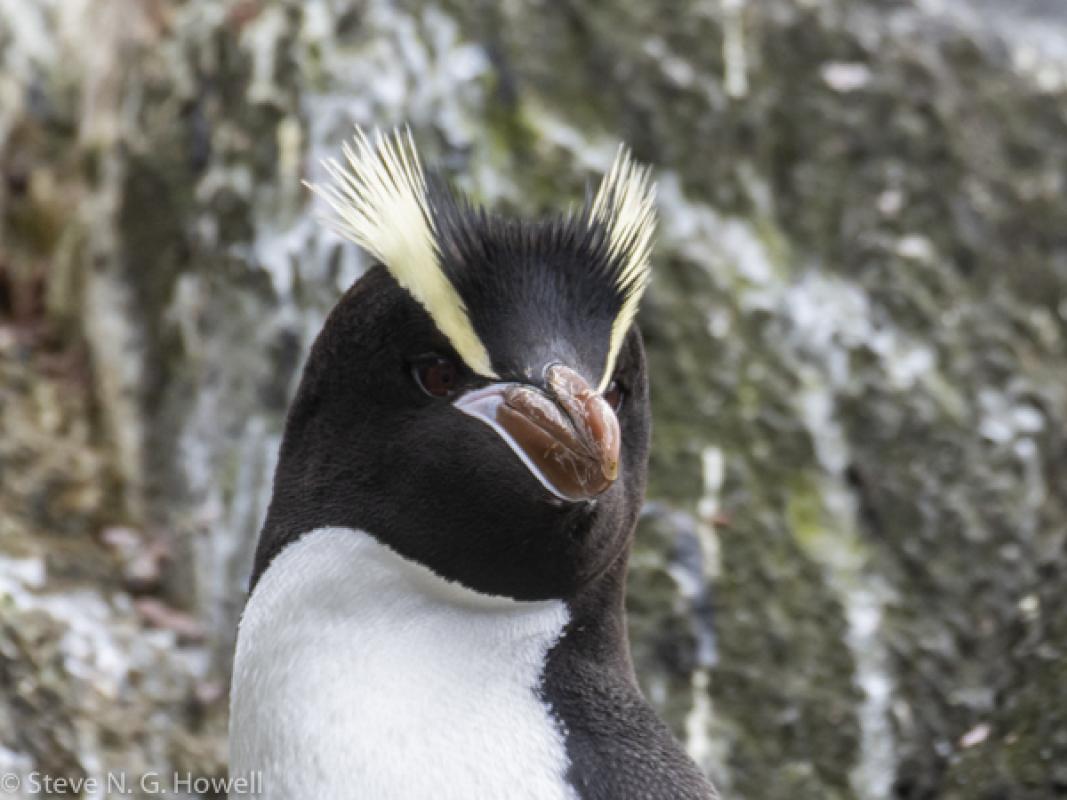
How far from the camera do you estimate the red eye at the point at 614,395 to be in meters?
2.48

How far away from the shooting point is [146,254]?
17.4 feet

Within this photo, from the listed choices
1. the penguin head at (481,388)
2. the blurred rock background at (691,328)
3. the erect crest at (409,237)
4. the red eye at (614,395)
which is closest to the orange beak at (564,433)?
the penguin head at (481,388)

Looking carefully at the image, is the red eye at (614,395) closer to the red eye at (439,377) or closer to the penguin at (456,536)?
the penguin at (456,536)

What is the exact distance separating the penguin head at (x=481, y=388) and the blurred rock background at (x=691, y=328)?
191 cm

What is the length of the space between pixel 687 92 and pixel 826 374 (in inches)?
48.2

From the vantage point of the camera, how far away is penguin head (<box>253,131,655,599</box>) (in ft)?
7.42

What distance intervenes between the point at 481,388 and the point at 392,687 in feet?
1.76

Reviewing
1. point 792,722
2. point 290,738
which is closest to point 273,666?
point 290,738

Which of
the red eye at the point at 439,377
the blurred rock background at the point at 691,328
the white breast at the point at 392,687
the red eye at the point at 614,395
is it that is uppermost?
the blurred rock background at the point at 691,328

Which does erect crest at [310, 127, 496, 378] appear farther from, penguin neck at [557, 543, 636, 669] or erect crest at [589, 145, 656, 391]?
penguin neck at [557, 543, 636, 669]

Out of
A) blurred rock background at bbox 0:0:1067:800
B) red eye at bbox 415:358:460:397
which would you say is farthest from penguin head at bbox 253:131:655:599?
blurred rock background at bbox 0:0:1067:800

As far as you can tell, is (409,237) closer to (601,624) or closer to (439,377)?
(439,377)

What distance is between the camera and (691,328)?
494cm

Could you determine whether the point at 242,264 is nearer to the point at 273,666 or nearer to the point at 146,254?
the point at 146,254
